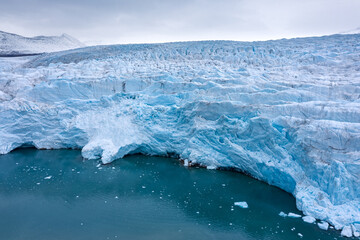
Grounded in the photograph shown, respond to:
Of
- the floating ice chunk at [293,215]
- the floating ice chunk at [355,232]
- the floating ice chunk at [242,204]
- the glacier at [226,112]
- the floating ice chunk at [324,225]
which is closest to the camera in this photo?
the floating ice chunk at [355,232]

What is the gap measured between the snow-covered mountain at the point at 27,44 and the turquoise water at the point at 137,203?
1864 cm

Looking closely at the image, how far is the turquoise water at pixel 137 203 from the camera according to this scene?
4.63m

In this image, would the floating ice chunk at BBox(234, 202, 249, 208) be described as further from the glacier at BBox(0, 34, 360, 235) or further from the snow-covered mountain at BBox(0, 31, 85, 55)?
the snow-covered mountain at BBox(0, 31, 85, 55)

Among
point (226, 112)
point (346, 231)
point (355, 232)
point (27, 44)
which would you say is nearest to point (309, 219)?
point (346, 231)

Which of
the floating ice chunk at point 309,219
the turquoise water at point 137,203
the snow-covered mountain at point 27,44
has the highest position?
the snow-covered mountain at point 27,44

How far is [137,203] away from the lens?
18.3 feet

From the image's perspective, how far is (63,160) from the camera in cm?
780

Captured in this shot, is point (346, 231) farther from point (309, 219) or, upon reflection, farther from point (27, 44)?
point (27, 44)

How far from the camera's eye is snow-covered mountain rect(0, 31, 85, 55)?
22.4 meters

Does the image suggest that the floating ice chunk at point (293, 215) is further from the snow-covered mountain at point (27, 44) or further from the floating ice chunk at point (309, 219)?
the snow-covered mountain at point (27, 44)

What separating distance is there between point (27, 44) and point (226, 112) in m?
24.6

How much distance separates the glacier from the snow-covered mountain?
1344 centimetres

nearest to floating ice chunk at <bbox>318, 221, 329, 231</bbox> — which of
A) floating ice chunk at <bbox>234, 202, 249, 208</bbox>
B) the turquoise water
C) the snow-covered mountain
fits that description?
the turquoise water

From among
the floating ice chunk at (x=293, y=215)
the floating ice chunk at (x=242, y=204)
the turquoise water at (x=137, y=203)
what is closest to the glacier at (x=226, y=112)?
the floating ice chunk at (x=293, y=215)
